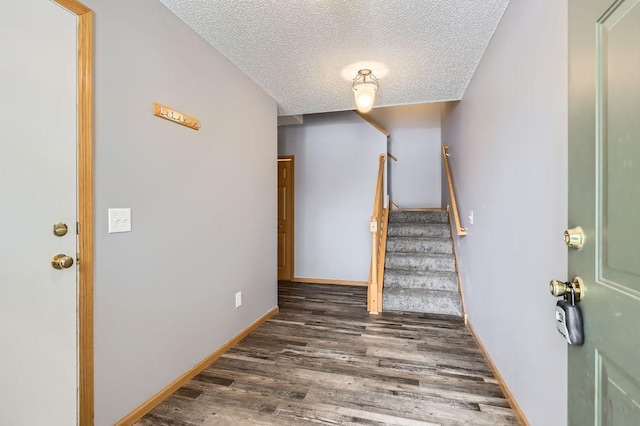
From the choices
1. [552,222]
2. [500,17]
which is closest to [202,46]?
[500,17]

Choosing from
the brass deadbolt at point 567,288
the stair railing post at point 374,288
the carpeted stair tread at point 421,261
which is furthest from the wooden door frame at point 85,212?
the carpeted stair tread at point 421,261

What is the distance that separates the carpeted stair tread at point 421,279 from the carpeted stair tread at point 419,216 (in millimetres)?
1064

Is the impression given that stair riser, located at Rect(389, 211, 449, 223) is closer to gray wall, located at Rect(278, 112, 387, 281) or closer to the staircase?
the staircase

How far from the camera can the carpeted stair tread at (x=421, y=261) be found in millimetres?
3775

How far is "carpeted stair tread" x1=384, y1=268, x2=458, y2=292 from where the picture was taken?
139 inches

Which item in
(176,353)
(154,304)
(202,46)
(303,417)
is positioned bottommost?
(303,417)

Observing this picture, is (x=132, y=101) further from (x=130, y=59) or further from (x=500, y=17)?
(x=500, y=17)

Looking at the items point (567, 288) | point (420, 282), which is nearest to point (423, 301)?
point (420, 282)
